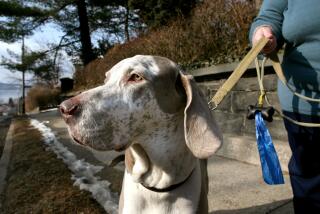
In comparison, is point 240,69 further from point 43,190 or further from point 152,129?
point 43,190

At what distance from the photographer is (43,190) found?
12.3 ft

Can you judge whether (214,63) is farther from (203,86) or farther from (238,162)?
(238,162)

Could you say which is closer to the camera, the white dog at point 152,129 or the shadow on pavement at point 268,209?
the white dog at point 152,129

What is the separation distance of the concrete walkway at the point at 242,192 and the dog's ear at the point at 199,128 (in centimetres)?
127

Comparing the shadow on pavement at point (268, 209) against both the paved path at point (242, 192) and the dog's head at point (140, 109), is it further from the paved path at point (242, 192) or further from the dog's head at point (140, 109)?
the dog's head at point (140, 109)

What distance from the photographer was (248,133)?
4695 mm

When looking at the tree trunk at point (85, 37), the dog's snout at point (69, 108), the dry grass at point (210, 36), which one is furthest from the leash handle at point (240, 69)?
the tree trunk at point (85, 37)

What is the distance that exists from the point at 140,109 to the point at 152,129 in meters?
0.14

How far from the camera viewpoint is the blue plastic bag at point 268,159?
2.13 m

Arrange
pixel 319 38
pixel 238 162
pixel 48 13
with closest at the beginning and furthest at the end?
pixel 319 38, pixel 238 162, pixel 48 13

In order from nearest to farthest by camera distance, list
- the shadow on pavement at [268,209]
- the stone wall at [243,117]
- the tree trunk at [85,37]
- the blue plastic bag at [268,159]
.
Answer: the blue plastic bag at [268,159] → the shadow on pavement at [268,209] → the stone wall at [243,117] → the tree trunk at [85,37]

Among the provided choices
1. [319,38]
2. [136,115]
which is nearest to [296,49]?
[319,38]

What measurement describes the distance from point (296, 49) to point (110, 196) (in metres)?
2.06

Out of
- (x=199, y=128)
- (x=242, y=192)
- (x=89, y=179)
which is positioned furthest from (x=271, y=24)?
(x=89, y=179)
